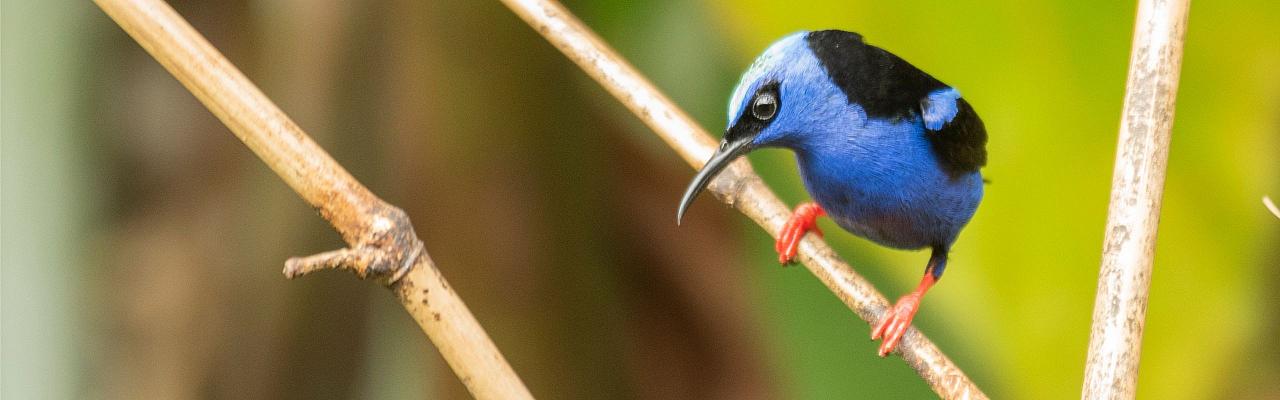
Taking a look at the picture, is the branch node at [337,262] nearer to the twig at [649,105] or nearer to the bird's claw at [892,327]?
the twig at [649,105]

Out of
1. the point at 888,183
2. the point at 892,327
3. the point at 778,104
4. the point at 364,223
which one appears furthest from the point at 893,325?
the point at 364,223

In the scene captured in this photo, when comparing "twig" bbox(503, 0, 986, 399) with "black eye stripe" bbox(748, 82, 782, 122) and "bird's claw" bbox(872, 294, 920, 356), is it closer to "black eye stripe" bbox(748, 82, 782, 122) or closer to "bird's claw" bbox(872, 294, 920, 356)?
"bird's claw" bbox(872, 294, 920, 356)

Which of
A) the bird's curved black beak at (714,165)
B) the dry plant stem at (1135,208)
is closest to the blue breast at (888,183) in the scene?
the bird's curved black beak at (714,165)

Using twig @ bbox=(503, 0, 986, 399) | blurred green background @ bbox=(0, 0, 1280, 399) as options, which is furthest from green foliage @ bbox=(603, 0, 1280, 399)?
twig @ bbox=(503, 0, 986, 399)

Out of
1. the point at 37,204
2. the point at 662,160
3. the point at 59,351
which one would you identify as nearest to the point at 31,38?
the point at 37,204

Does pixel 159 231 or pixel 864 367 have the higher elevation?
pixel 159 231

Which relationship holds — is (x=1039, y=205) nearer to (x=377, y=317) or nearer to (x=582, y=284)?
(x=582, y=284)
